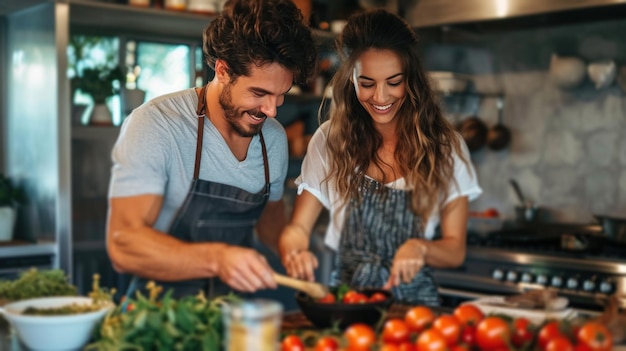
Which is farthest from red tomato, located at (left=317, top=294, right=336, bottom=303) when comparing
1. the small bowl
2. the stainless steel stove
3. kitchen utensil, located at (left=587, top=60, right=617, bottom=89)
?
kitchen utensil, located at (left=587, top=60, right=617, bottom=89)

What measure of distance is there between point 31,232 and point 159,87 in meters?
1.04

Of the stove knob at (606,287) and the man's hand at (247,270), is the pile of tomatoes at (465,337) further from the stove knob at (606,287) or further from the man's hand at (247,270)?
the stove knob at (606,287)

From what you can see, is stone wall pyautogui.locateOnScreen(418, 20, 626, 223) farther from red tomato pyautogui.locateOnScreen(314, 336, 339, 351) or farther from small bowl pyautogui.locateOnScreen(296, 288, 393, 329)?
red tomato pyautogui.locateOnScreen(314, 336, 339, 351)

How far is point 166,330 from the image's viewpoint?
5.36 feet

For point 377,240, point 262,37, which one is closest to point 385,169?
point 377,240

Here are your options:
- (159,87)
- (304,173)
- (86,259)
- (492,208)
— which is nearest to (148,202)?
(304,173)

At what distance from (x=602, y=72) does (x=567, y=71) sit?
0.65ft

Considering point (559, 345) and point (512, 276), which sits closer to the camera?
point (559, 345)

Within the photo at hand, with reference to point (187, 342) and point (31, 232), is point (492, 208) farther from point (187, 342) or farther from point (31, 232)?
point (187, 342)

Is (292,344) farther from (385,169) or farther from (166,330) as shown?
(385,169)

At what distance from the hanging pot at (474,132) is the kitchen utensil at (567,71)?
0.56m

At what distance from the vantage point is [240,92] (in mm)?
2373

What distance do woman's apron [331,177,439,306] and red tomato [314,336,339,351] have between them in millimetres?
1214

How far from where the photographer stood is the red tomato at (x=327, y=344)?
162 centimetres
